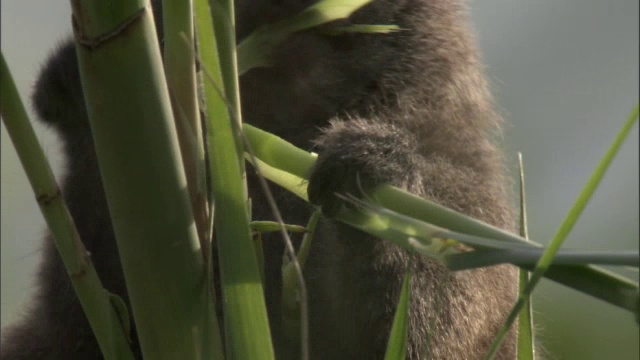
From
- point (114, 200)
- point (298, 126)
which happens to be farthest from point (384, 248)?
point (114, 200)

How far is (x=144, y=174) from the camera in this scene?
968mm

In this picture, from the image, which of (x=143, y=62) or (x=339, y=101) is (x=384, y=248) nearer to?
(x=339, y=101)

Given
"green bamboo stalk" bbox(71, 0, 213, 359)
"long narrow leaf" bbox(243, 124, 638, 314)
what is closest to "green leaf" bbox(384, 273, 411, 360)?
"long narrow leaf" bbox(243, 124, 638, 314)

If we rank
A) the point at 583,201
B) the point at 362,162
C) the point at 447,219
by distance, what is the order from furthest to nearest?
the point at 362,162
the point at 447,219
the point at 583,201

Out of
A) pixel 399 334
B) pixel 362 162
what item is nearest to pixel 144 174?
pixel 399 334

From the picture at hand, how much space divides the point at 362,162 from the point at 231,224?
633mm

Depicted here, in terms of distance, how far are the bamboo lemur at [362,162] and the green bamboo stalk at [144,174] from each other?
59 centimetres

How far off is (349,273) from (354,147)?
0.23 m

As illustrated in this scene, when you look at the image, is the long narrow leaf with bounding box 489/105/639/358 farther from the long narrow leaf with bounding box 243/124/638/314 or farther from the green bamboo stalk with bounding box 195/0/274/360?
the green bamboo stalk with bounding box 195/0/274/360

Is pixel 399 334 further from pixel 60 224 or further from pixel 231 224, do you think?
pixel 60 224

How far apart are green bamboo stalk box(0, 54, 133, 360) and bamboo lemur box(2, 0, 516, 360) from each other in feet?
1.92

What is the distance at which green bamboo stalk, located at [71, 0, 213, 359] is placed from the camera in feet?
3.13

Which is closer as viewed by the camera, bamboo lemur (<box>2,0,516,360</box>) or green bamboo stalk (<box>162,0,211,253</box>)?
green bamboo stalk (<box>162,0,211,253</box>)

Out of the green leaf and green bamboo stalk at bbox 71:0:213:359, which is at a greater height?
green bamboo stalk at bbox 71:0:213:359
